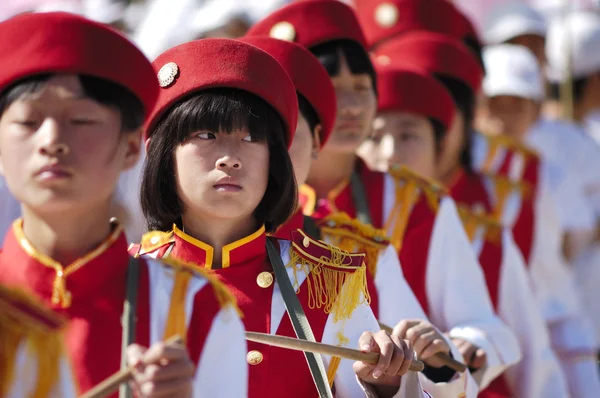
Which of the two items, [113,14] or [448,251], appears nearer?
[448,251]

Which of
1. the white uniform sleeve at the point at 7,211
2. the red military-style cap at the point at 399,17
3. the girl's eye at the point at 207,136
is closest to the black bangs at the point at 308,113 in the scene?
the girl's eye at the point at 207,136

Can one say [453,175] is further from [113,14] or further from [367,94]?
[113,14]

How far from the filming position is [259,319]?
304cm

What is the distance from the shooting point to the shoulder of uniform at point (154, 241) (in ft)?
10.4

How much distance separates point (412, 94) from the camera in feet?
15.4

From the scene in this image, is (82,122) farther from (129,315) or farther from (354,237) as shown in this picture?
(354,237)

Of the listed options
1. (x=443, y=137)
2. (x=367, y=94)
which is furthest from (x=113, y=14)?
(x=367, y=94)

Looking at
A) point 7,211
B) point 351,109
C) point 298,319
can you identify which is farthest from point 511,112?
point 298,319

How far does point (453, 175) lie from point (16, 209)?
1.82 meters

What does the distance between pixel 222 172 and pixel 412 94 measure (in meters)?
1.84

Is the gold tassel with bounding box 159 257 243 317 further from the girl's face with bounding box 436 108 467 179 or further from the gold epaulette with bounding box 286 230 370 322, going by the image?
the girl's face with bounding box 436 108 467 179

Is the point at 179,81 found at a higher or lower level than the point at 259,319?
higher

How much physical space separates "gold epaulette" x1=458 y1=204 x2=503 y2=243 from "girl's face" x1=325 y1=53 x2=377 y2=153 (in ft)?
2.99

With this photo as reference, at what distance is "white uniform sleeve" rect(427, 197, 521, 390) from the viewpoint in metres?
4.08
